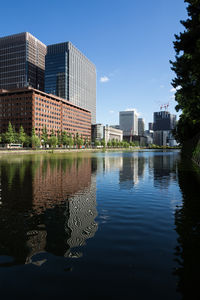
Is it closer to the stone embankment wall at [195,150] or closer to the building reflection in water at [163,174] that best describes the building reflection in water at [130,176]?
the building reflection in water at [163,174]

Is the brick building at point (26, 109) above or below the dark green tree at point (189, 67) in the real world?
above

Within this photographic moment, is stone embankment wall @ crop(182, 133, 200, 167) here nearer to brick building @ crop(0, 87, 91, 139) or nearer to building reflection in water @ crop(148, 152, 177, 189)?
building reflection in water @ crop(148, 152, 177, 189)

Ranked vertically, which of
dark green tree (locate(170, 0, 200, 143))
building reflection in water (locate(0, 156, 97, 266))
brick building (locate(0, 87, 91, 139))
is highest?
brick building (locate(0, 87, 91, 139))

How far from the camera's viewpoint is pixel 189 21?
29234 mm

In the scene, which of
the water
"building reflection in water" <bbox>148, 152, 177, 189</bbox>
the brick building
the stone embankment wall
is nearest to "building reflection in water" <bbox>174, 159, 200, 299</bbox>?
the water

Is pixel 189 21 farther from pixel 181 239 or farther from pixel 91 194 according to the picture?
pixel 181 239

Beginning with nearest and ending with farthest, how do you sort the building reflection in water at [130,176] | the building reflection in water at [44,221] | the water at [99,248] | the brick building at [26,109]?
the water at [99,248], the building reflection in water at [44,221], the building reflection in water at [130,176], the brick building at [26,109]

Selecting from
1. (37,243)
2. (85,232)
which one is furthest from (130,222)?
(37,243)

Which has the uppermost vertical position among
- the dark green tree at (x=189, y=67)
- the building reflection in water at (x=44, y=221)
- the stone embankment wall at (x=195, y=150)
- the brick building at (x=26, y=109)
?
Answer: the brick building at (x=26, y=109)

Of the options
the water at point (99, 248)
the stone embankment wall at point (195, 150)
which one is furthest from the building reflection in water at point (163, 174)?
the water at point (99, 248)

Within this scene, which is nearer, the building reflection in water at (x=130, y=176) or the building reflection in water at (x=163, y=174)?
the building reflection in water at (x=130, y=176)

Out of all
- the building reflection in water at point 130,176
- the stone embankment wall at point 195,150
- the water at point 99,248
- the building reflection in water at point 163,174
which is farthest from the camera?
the stone embankment wall at point 195,150

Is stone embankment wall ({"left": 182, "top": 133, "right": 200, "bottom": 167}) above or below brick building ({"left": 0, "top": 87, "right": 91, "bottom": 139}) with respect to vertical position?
below

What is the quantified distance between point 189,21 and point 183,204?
26.1 meters
